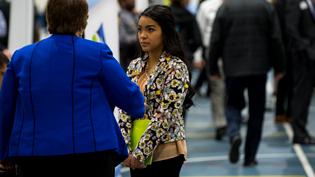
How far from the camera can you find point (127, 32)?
36.7 feet

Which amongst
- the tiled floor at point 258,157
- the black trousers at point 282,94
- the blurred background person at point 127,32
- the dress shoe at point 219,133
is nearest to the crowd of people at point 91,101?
the tiled floor at point 258,157

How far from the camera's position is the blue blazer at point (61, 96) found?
4184mm

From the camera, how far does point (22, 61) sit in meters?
4.27

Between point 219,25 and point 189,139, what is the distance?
278 centimetres

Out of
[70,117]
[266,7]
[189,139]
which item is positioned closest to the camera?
[70,117]

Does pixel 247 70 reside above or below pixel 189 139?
above

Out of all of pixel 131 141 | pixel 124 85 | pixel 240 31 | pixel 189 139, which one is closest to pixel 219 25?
pixel 240 31

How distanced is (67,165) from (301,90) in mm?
6866

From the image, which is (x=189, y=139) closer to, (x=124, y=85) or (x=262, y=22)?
(x=262, y=22)

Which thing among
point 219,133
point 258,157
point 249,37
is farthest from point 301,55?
point 219,133

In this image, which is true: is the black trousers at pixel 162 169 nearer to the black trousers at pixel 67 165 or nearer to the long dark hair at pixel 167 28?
the long dark hair at pixel 167 28

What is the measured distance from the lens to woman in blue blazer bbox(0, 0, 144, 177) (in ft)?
13.7

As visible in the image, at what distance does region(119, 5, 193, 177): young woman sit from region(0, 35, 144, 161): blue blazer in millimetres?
687

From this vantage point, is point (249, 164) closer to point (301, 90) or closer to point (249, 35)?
point (249, 35)
